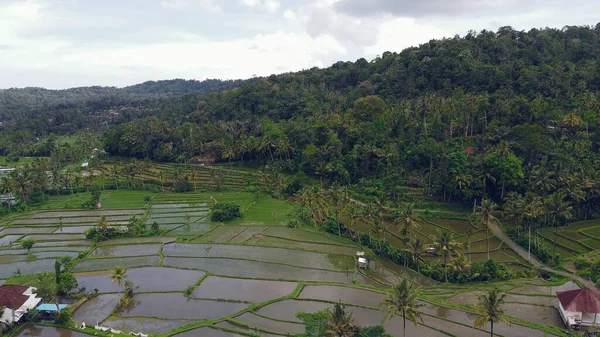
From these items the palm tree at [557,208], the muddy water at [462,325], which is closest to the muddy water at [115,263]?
the muddy water at [462,325]

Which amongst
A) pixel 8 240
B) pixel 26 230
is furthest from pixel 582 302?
pixel 26 230

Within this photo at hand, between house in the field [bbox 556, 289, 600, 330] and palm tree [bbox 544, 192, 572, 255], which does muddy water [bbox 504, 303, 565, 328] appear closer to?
house in the field [bbox 556, 289, 600, 330]

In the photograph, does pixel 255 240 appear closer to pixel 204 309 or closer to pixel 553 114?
pixel 204 309

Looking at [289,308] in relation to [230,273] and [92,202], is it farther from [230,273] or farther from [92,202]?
[92,202]

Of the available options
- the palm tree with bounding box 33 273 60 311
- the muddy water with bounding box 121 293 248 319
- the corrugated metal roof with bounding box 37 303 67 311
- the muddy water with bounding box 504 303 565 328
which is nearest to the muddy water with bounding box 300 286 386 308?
the muddy water with bounding box 121 293 248 319

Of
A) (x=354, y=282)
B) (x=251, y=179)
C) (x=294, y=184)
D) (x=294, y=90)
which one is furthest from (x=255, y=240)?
(x=294, y=90)

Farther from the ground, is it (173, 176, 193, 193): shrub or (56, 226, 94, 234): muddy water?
(173, 176, 193, 193): shrub

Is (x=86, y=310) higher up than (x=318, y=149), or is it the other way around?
(x=318, y=149)
